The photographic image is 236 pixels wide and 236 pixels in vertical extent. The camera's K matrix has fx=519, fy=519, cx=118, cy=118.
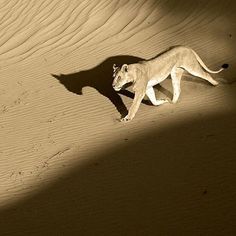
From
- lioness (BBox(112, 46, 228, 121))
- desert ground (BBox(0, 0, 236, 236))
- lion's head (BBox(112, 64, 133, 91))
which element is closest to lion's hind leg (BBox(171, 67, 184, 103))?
lioness (BBox(112, 46, 228, 121))

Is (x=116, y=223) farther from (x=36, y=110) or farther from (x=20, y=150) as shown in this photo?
(x=36, y=110)

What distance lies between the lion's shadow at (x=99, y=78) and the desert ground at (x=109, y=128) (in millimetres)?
19

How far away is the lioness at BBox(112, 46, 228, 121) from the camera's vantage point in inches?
257

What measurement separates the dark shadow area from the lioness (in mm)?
582

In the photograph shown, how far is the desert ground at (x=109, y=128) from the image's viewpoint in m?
5.27

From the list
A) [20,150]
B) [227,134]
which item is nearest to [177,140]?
[227,134]

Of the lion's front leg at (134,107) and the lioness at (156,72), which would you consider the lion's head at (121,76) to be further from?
the lion's front leg at (134,107)

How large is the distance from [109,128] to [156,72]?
3.17ft

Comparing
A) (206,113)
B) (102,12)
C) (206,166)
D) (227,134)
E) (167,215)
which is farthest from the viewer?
(102,12)

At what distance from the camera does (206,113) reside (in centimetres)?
665

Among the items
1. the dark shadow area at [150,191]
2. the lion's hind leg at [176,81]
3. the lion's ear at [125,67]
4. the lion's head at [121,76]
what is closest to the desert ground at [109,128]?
the dark shadow area at [150,191]

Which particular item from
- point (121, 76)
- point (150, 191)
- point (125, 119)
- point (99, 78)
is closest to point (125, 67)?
point (121, 76)

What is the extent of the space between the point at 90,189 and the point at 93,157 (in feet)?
2.19

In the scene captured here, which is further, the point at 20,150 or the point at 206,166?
the point at 20,150
